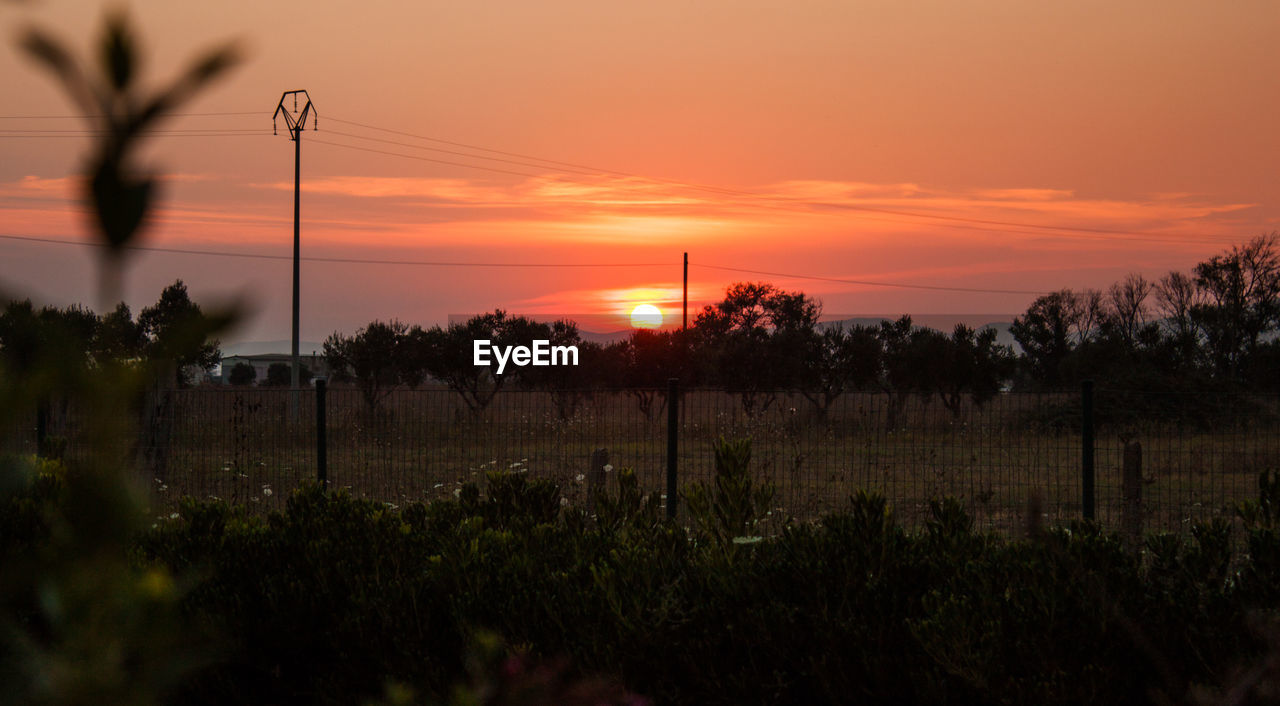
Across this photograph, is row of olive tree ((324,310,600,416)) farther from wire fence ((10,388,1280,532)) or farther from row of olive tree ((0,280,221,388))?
row of olive tree ((0,280,221,388))

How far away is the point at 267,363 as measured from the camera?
80938 mm

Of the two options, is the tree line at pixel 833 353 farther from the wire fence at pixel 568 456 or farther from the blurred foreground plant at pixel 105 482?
the blurred foreground plant at pixel 105 482

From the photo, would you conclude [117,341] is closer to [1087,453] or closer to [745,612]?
[745,612]

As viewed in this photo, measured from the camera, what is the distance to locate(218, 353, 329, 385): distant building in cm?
4929

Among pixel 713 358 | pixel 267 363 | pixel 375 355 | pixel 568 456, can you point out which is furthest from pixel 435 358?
pixel 267 363

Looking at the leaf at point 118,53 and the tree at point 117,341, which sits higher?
the leaf at point 118,53

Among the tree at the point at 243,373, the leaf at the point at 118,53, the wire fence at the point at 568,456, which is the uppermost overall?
the leaf at the point at 118,53

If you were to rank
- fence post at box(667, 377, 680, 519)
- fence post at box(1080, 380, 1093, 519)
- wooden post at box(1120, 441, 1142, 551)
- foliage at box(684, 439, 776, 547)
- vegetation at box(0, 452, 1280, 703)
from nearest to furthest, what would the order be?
vegetation at box(0, 452, 1280, 703) < foliage at box(684, 439, 776, 547) < wooden post at box(1120, 441, 1142, 551) < fence post at box(1080, 380, 1093, 519) < fence post at box(667, 377, 680, 519)

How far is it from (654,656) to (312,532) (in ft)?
6.03

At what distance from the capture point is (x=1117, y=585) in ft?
12.8

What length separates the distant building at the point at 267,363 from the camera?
162 ft

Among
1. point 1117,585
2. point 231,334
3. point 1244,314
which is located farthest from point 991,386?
point 231,334

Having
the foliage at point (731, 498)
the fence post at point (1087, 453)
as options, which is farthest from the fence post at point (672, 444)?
the foliage at point (731, 498)

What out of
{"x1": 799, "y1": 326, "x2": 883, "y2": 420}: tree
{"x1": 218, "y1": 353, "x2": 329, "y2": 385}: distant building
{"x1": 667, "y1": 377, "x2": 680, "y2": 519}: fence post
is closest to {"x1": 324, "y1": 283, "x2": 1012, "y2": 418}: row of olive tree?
{"x1": 799, "y1": 326, "x2": 883, "y2": 420}: tree
